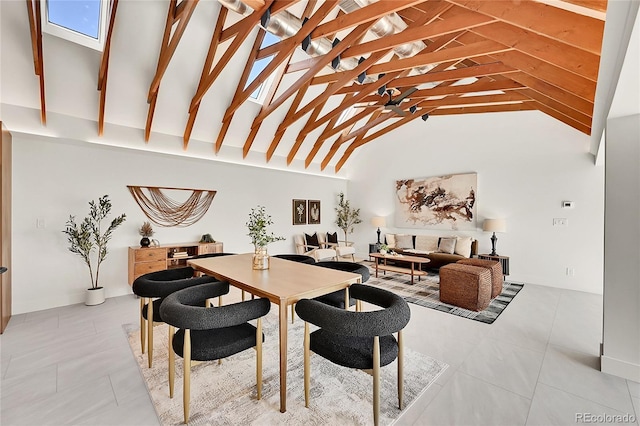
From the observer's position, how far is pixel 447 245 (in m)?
6.41

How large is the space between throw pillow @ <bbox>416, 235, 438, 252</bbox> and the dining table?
4942 mm

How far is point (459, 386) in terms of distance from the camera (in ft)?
7.38

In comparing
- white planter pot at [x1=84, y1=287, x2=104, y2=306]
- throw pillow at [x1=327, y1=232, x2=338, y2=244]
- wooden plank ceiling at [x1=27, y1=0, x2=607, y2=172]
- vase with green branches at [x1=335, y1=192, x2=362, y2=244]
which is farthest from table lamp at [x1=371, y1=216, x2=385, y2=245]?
white planter pot at [x1=84, y1=287, x2=104, y2=306]

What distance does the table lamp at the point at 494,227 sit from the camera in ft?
18.9

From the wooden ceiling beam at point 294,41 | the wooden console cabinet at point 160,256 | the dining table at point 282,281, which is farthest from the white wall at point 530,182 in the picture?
the wooden console cabinet at point 160,256

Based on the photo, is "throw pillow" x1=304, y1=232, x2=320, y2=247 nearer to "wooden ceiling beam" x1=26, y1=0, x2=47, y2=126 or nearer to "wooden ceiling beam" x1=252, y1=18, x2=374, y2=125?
"wooden ceiling beam" x1=252, y1=18, x2=374, y2=125

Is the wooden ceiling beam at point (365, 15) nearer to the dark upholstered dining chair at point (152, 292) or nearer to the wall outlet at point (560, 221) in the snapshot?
the dark upholstered dining chair at point (152, 292)

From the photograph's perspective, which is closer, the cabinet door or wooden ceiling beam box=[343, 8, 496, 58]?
wooden ceiling beam box=[343, 8, 496, 58]

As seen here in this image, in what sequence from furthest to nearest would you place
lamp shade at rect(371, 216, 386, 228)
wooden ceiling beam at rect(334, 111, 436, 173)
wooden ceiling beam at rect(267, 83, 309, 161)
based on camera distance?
lamp shade at rect(371, 216, 386, 228), wooden ceiling beam at rect(334, 111, 436, 173), wooden ceiling beam at rect(267, 83, 309, 161)

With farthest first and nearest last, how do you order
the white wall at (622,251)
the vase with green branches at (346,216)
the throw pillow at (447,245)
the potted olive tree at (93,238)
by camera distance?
1. the vase with green branches at (346,216)
2. the throw pillow at (447,245)
3. the potted olive tree at (93,238)
4. the white wall at (622,251)

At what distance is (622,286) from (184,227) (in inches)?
260

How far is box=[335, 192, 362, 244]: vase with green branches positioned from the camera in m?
8.95

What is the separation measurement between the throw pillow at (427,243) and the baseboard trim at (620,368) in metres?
4.40

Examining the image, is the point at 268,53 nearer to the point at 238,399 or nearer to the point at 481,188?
the point at 238,399
